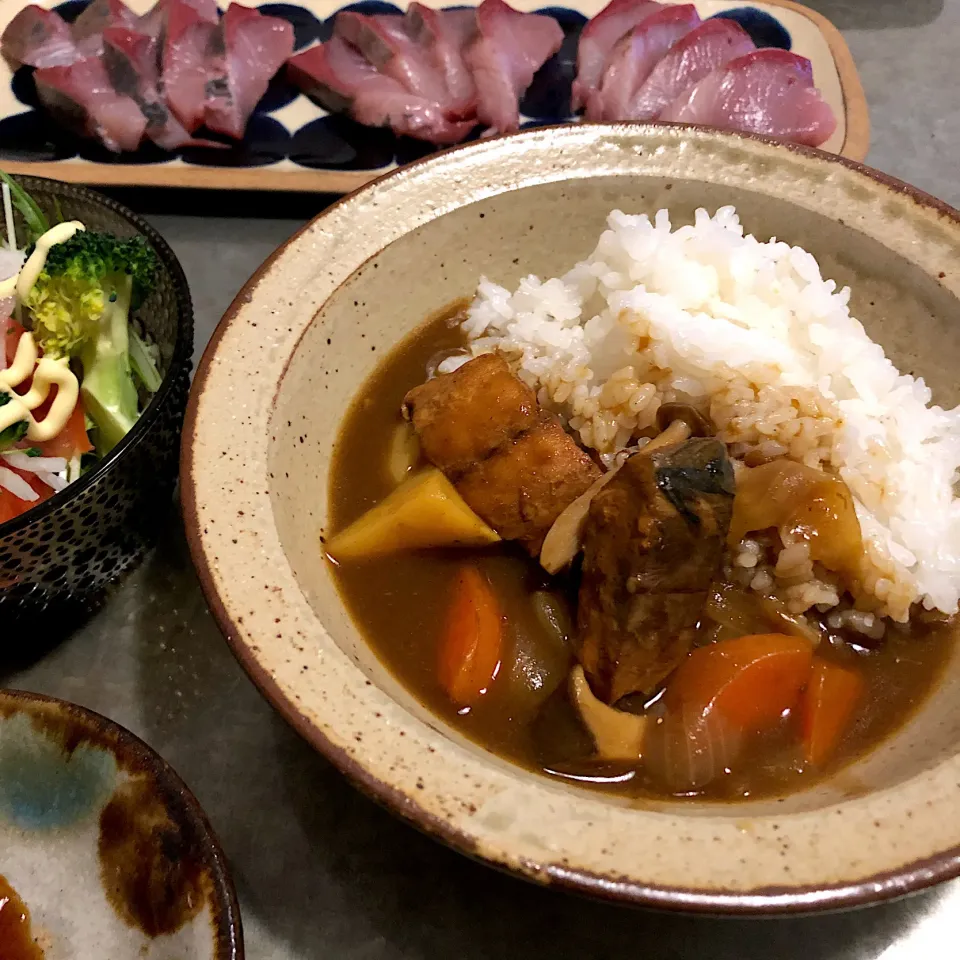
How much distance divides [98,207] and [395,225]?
0.86m

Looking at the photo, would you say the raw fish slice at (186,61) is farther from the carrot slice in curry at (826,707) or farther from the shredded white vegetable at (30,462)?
the carrot slice in curry at (826,707)

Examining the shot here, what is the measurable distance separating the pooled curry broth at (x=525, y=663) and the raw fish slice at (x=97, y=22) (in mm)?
2594

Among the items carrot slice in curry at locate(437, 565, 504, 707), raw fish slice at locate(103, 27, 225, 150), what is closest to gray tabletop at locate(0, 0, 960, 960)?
carrot slice in curry at locate(437, 565, 504, 707)

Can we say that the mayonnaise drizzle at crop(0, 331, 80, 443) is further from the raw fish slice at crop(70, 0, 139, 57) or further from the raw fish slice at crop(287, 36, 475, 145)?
the raw fish slice at crop(70, 0, 139, 57)

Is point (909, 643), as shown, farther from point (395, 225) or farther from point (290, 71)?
point (290, 71)

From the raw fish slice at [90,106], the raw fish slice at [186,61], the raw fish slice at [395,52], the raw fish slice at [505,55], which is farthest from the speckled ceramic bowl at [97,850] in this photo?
the raw fish slice at [395,52]

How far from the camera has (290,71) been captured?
3.53 metres

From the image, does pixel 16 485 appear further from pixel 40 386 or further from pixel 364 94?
pixel 364 94

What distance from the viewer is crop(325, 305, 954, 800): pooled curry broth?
1.65m

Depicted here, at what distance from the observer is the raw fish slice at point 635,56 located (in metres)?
3.38

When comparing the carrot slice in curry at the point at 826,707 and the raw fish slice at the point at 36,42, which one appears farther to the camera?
the raw fish slice at the point at 36,42

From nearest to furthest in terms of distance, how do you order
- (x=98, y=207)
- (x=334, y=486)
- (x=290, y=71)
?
1. (x=334, y=486)
2. (x=98, y=207)
3. (x=290, y=71)

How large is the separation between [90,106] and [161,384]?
1.82 m

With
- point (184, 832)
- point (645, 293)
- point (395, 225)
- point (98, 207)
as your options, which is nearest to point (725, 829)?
point (184, 832)
